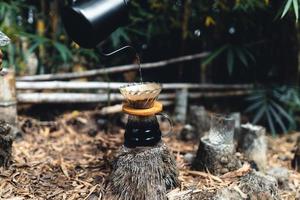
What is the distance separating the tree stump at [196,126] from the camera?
2.65 metres

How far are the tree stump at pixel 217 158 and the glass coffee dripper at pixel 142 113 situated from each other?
12.8 inches

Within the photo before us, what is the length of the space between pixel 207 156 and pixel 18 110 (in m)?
1.40

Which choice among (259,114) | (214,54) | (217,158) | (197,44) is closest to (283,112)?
(259,114)

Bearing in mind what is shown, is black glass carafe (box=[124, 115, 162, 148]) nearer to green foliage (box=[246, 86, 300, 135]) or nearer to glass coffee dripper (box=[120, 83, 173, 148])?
glass coffee dripper (box=[120, 83, 173, 148])

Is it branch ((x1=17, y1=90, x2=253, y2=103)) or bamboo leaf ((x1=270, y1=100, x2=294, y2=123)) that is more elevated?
branch ((x1=17, y1=90, x2=253, y2=103))

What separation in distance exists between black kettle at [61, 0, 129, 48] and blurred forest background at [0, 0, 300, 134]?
1.17 m

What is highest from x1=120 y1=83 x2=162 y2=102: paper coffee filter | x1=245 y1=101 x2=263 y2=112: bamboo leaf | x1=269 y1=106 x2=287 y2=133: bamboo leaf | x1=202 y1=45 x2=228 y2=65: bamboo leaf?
x1=202 y1=45 x2=228 y2=65: bamboo leaf

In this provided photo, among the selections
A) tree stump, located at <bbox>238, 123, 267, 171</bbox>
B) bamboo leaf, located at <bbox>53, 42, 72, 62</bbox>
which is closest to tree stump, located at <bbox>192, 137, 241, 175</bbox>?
tree stump, located at <bbox>238, 123, 267, 171</bbox>

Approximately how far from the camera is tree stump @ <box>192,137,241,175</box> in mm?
2074

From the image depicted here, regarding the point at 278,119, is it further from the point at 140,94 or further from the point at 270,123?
the point at 140,94

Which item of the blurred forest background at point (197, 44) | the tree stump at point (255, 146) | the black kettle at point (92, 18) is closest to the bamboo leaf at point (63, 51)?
the blurred forest background at point (197, 44)

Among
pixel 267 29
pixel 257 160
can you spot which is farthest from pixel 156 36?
pixel 257 160

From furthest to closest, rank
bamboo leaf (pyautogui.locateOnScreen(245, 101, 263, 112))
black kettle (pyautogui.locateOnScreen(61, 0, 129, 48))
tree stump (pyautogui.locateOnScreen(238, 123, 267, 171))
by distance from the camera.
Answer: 1. bamboo leaf (pyautogui.locateOnScreen(245, 101, 263, 112))
2. tree stump (pyautogui.locateOnScreen(238, 123, 267, 171))
3. black kettle (pyautogui.locateOnScreen(61, 0, 129, 48))

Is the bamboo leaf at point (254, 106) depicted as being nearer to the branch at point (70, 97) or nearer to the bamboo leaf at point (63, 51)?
the branch at point (70, 97)
